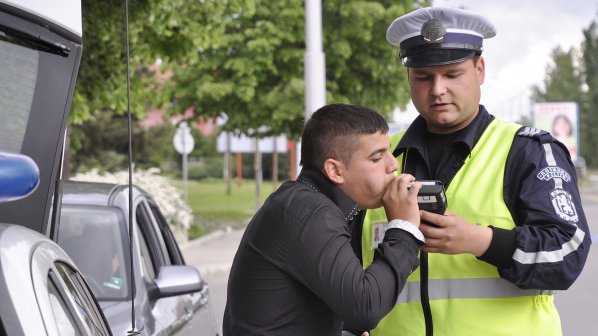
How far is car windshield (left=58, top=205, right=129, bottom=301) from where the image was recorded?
4977 mm

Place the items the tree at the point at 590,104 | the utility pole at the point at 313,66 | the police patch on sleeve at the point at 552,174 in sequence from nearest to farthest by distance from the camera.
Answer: the police patch on sleeve at the point at 552,174, the utility pole at the point at 313,66, the tree at the point at 590,104

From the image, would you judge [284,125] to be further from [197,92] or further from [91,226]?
[91,226]

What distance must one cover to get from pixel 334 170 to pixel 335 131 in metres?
0.10

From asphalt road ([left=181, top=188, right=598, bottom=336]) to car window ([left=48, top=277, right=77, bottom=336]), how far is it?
26.3 feet

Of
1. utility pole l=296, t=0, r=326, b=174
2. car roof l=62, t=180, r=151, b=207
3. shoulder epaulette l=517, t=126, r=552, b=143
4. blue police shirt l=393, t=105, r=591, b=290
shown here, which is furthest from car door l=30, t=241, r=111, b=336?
utility pole l=296, t=0, r=326, b=174

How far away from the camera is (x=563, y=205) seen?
2809mm

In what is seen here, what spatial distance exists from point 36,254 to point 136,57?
9.54 metres

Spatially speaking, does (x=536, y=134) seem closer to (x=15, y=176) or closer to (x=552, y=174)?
(x=552, y=174)

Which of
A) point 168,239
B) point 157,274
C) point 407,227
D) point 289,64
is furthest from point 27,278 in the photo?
point 289,64

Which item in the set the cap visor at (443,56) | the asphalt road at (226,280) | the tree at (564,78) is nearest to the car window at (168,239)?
the cap visor at (443,56)

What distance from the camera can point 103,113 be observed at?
28.8 m

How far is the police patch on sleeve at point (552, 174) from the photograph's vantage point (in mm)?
2830

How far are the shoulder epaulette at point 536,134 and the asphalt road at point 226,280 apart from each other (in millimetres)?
7407

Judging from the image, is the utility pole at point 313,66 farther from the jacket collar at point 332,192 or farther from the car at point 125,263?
the jacket collar at point 332,192
